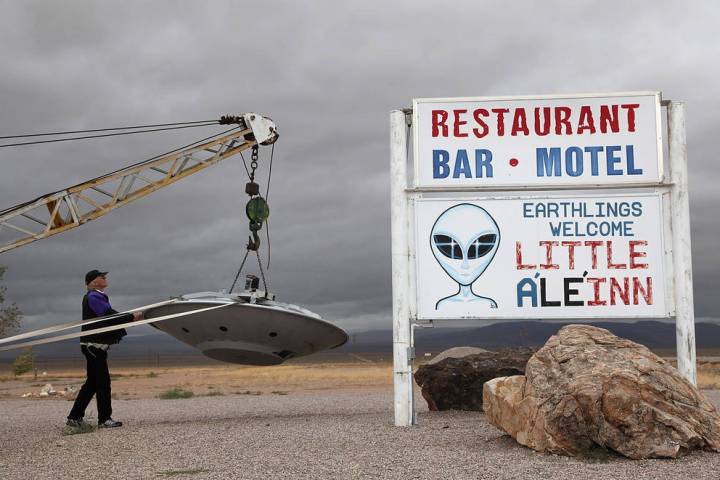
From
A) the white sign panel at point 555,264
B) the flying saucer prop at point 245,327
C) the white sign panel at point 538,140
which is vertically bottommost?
the flying saucer prop at point 245,327

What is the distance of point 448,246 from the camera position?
11820 mm

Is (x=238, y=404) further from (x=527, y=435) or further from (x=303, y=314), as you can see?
(x=527, y=435)

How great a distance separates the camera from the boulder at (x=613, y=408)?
834 centimetres

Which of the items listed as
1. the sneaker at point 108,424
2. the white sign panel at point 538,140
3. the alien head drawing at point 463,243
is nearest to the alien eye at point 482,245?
the alien head drawing at point 463,243

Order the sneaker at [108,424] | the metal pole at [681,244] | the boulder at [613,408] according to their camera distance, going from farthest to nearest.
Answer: the sneaker at [108,424] → the metal pole at [681,244] → the boulder at [613,408]

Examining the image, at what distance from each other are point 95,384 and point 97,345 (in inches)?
23.6

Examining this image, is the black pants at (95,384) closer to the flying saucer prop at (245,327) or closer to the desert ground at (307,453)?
the desert ground at (307,453)

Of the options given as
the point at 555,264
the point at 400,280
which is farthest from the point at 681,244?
the point at 400,280

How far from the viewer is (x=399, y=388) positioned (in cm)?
1165

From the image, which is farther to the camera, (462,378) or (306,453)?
(462,378)

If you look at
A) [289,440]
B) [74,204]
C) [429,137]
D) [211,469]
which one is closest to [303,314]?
[289,440]

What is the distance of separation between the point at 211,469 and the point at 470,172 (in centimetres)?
587

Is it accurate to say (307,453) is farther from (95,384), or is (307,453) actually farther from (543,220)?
(543,220)

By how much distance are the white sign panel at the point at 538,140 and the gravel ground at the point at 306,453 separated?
3.73 m
